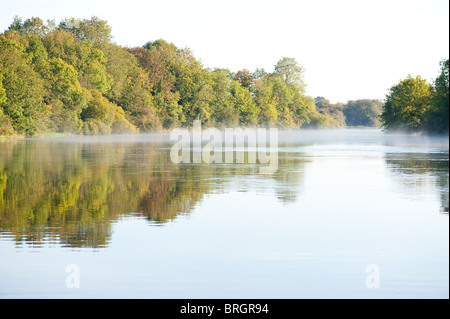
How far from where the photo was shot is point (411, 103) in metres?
98.6

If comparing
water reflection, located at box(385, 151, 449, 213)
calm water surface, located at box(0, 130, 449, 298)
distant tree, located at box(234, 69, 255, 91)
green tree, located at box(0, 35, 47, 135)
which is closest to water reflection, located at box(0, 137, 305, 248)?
calm water surface, located at box(0, 130, 449, 298)

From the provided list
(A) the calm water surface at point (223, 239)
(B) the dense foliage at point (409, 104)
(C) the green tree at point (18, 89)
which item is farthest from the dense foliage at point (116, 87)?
(A) the calm water surface at point (223, 239)

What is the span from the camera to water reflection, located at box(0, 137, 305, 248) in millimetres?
12031

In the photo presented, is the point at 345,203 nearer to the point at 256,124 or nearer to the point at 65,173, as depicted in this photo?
the point at 65,173

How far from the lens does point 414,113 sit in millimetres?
97812

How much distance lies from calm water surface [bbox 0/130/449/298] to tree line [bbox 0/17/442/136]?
4870 cm

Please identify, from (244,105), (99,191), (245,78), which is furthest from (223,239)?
(245,78)

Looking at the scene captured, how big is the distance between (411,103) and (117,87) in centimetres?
4562

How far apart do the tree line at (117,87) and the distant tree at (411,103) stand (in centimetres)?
3751

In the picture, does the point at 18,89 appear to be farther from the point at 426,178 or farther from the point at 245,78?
the point at 245,78

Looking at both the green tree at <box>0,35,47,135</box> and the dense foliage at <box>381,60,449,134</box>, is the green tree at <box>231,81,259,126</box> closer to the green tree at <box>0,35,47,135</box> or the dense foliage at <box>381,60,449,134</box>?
the dense foliage at <box>381,60,449,134</box>

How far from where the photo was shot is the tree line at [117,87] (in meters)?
71.3
